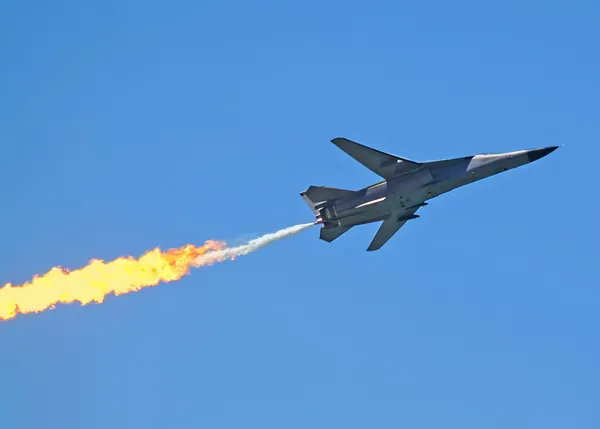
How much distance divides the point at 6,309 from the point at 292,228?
2010cm

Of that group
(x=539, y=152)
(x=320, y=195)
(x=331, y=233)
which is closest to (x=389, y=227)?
(x=331, y=233)

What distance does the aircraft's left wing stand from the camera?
76.8m

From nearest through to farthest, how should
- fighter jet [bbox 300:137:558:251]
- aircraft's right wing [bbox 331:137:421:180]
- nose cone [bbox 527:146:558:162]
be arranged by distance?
nose cone [bbox 527:146:558:162] → fighter jet [bbox 300:137:558:251] → aircraft's right wing [bbox 331:137:421:180]

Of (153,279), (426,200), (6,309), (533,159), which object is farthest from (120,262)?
(533,159)

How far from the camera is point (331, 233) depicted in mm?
76250

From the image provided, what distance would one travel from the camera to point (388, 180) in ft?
241

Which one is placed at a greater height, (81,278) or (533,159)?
(81,278)

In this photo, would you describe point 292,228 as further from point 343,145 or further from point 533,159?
point 533,159

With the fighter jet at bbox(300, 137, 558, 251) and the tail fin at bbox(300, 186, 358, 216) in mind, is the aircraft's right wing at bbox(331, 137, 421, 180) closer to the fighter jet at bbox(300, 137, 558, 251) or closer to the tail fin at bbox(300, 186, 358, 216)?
the fighter jet at bbox(300, 137, 558, 251)

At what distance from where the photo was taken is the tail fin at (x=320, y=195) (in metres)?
74.2

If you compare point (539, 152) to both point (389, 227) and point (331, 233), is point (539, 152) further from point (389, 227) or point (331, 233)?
point (331, 233)

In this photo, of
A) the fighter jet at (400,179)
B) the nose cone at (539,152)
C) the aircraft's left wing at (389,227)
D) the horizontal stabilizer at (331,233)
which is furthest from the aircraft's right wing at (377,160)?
the nose cone at (539,152)

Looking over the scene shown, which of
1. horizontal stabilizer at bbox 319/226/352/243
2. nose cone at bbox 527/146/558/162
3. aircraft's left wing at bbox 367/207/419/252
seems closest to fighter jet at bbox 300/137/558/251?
nose cone at bbox 527/146/558/162

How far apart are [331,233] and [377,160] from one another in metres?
6.30
